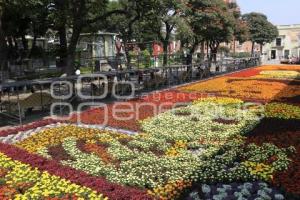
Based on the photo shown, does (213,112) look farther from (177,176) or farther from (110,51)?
(110,51)

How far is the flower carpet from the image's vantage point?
9.22 m

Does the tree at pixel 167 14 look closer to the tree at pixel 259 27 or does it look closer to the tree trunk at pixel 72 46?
the tree trunk at pixel 72 46

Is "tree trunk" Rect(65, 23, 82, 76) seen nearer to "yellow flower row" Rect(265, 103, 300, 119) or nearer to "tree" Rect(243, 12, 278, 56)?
"yellow flower row" Rect(265, 103, 300, 119)

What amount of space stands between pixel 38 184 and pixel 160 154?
4.28 metres

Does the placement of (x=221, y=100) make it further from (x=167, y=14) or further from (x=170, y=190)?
(x=170, y=190)

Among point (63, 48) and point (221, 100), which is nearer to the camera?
point (221, 100)

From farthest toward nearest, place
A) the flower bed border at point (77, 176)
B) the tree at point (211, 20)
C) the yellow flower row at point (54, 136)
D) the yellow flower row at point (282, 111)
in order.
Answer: the tree at point (211, 20) < the yellow flower row at point (282, 111) < the yellow flower row at point (54, 136) < the flower bed border at point (77, 176)

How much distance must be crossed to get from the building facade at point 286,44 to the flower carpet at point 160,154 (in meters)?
90.9

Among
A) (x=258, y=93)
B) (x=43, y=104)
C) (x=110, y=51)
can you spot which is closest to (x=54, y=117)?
(x=43, y=104)

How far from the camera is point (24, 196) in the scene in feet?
28.2

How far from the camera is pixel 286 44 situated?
347 feet

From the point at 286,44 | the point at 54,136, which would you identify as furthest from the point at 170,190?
the point at 286,44

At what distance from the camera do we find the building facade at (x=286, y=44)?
104875 mm

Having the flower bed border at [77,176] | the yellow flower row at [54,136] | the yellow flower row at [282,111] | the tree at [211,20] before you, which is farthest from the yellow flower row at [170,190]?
the tree at [211,20]
